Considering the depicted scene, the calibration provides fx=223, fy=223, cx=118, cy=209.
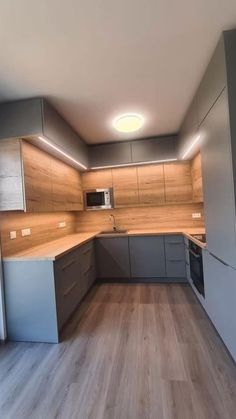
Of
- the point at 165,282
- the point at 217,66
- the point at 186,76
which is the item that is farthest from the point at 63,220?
the point at 217,66

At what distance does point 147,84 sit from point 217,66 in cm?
66

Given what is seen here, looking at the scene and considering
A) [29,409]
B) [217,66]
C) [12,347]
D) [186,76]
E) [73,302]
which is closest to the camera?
[29,409]

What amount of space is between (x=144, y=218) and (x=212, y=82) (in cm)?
273

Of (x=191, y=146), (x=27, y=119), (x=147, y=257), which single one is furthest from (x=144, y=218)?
(x=27, y=119)

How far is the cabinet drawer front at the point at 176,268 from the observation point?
3492 millimetres

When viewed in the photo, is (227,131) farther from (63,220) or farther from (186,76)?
(63,220)

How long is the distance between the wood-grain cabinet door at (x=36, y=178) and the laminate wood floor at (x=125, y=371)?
1.38 metres

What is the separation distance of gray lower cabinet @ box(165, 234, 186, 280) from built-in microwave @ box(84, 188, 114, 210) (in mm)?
1221

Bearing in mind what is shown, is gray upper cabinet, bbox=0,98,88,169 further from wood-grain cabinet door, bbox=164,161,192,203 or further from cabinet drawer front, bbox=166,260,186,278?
cabinet drawer front, bbox=166,260,186,278

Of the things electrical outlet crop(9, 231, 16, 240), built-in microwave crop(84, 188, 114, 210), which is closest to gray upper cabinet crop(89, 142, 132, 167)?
built-in microwave crop(84, 188, 114, 210)

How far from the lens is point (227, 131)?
153 cm

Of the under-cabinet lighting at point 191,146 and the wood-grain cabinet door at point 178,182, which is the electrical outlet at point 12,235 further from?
the wood-grain cabinet door at point 178,182

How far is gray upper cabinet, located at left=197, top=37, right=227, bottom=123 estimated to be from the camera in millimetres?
1559

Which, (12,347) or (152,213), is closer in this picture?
(12,347)
